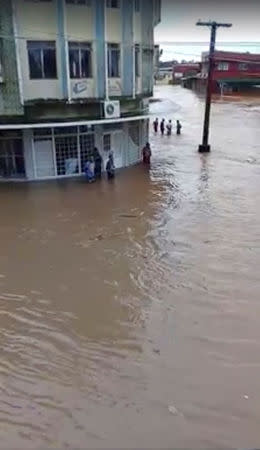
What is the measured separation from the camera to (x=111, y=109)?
19.5 m

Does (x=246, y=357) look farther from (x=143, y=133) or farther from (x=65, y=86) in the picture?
(x=143, y=133)

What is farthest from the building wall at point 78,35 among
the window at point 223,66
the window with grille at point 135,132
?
the window at point 223,66

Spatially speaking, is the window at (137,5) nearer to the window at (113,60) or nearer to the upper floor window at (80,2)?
the window at (113,60)

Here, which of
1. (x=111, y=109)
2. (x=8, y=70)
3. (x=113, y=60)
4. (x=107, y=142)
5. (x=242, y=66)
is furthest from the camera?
(x=242, y=66)

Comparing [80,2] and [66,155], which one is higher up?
[80,2]

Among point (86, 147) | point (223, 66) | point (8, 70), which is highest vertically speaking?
point (8, 70)

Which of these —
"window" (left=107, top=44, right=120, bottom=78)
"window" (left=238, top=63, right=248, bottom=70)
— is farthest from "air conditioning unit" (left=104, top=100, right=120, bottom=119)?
"window" (left=238, top=63, right=248, bottom=70)

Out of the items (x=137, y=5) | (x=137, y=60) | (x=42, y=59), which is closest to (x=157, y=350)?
(x=42, y=59)

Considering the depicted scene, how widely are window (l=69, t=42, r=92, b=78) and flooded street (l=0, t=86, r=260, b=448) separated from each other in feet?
15.7

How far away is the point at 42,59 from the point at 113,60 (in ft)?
10.4

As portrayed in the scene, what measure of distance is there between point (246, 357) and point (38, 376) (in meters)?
3.76

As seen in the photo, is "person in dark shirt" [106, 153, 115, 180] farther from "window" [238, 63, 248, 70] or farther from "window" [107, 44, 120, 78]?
"window" [238, 63, 248, 70]

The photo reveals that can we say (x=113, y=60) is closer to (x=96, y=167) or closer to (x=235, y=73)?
(x=96, y=167)

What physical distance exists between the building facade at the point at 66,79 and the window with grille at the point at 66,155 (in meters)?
0.04
